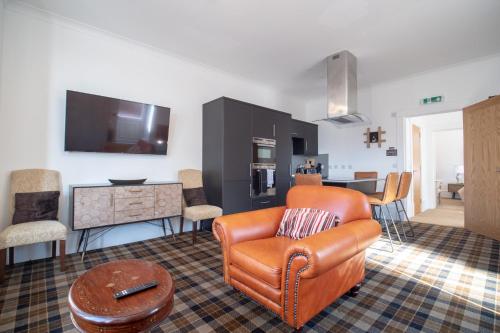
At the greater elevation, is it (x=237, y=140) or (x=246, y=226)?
(x=237, y=140)

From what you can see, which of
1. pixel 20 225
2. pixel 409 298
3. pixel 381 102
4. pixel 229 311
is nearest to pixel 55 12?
pixel 20 225

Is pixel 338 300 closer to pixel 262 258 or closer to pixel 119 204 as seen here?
pixel 262 258

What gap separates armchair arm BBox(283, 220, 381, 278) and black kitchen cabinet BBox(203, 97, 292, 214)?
7.47 feet

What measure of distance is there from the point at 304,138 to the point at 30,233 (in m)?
5.05

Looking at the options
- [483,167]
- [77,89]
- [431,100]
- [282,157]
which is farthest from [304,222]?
[431,100]

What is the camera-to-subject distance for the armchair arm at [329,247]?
1.30 meters

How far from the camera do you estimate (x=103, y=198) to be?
271 centimetres

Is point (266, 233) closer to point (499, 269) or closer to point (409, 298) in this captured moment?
point (409, 298)

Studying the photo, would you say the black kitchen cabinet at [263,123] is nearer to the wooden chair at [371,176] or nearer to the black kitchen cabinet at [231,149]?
the black kitchen cabinet at [231,149]

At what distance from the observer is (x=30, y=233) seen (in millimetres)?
2168

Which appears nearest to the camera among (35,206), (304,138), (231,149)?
(35,206)

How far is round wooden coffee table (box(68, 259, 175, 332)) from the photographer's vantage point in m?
1.00

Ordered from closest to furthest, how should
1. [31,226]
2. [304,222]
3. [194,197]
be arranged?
[304,222] < [31,226] < [194,197]

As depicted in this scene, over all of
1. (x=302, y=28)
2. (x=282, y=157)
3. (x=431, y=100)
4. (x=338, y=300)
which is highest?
(x=302, y=28)
